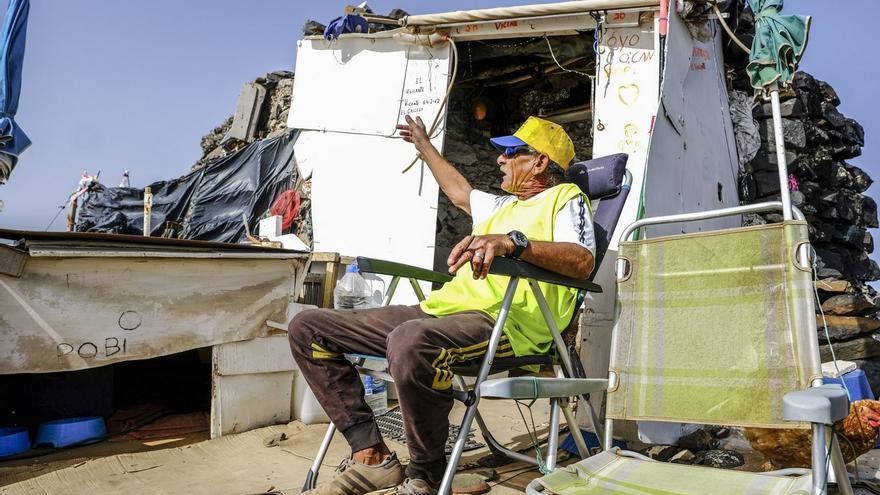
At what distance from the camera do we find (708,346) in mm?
1909

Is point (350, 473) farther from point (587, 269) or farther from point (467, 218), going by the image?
point (467, 218)

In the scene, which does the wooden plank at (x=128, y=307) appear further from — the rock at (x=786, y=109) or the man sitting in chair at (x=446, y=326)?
the rock at (x=786, y=109)

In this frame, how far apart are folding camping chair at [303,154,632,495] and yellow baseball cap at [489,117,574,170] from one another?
0.48 feet

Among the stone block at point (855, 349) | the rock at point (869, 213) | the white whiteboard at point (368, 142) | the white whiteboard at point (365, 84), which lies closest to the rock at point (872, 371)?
the stone block at point (855, 349)

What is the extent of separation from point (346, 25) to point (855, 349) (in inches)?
188

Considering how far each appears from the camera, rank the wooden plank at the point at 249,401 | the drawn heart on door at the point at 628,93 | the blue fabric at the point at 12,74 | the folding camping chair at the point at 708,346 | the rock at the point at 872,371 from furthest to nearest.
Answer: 1. the rock at the point at 872,371
2. the drawn heart on door at the point at 628,93
3. the blue fabric at the point at 12,74
4. the wooden plank at the point at 249,401
5. the folding camping chair at the point at 708,346

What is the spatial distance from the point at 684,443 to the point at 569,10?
2900 mm

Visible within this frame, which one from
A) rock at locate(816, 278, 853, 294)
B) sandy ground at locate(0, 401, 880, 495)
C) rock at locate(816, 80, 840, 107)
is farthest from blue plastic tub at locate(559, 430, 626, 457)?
rock at locate(816, 80, 840, 107)

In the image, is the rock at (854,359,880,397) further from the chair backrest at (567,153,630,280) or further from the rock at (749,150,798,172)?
the chair backrest at (567,153,630,280)

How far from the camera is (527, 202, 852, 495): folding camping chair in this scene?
160 cm

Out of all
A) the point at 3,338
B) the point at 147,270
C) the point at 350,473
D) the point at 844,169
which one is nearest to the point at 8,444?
the point at 3,338

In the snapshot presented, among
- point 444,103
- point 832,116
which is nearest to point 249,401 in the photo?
point 444,103

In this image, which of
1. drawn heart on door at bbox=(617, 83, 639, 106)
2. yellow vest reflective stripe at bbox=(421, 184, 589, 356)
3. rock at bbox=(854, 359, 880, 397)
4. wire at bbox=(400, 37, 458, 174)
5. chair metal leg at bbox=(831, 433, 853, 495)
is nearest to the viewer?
chair metal leg at bbox=(831, 433, 853, 495)

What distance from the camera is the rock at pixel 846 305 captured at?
4.46 m
